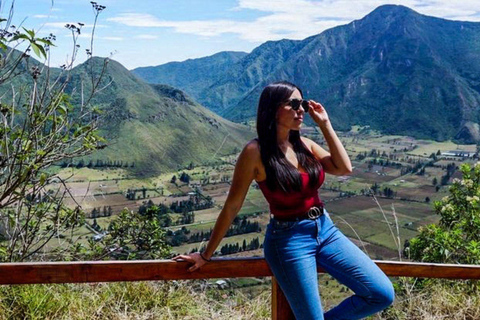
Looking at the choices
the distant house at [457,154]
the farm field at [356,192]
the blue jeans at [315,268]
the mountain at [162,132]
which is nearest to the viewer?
the blue jeans at [315,268]

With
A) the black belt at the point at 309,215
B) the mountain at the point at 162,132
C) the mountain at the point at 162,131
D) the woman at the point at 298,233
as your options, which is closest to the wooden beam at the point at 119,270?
the woman at the point at 298,233

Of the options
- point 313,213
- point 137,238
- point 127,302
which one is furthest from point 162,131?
point 313,213

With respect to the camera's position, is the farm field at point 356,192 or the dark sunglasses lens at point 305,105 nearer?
the dark sunglasses lens at point 305,105

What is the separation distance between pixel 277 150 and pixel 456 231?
3.17 metres

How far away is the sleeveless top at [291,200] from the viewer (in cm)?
236

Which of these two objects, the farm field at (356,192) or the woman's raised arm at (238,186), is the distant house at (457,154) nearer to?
the farm field at (356,192)

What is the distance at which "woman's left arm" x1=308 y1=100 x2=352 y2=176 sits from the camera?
2564 millimetres

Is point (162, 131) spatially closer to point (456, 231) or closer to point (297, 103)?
point (456, 231)

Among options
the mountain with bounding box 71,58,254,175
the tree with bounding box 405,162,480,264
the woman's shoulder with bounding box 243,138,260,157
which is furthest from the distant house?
the woman's shoulder with bounding box 243,138,260,157

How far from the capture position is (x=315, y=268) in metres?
2.33

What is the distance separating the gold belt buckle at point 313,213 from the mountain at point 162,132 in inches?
3807

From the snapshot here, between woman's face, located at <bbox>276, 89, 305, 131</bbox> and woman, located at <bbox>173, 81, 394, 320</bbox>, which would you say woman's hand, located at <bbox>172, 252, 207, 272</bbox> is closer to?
woman, located at <bbox>173, 81, 394, 320</bbox>

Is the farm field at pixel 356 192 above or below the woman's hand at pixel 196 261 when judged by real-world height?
below

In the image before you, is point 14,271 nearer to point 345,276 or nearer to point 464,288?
point 345,276
